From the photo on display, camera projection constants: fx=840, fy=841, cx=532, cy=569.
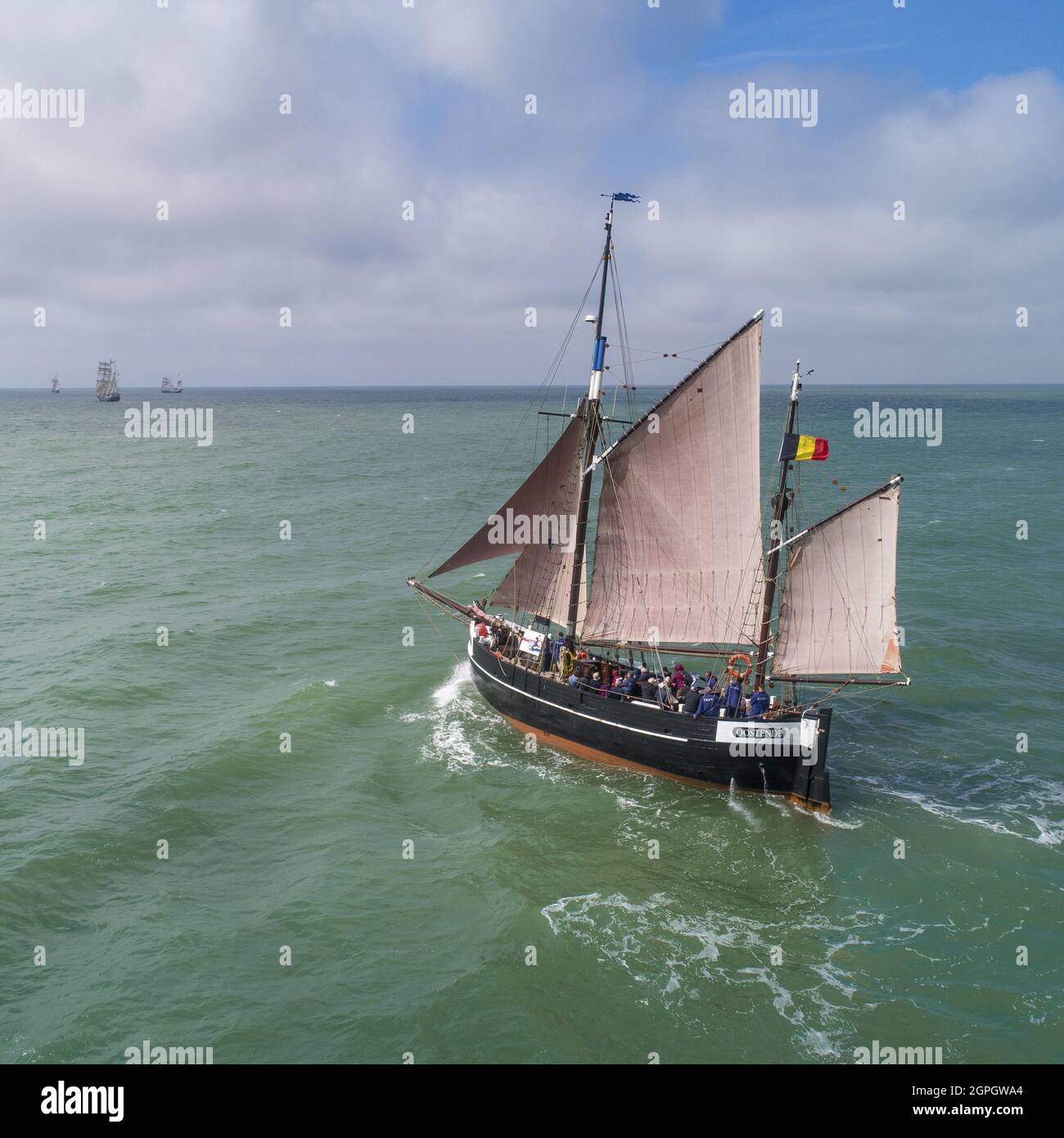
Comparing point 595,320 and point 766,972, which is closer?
point 766,972

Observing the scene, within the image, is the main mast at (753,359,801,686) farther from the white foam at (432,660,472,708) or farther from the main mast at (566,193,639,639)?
the white foam at (432,660,472,708)

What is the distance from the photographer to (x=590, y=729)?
2834 cm

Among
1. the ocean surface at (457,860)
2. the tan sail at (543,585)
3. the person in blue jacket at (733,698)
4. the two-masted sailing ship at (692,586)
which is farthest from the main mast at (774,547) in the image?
the tan sail at (543,585)

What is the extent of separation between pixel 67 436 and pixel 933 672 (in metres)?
137

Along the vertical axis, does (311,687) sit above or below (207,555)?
below

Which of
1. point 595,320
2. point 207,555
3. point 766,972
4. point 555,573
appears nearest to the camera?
point 766,972

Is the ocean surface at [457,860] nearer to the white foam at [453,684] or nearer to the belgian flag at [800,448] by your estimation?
the white foam at [453,684]

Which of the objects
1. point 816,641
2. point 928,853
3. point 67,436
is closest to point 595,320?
point 816,641

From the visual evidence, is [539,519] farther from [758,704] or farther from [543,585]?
[758,704]

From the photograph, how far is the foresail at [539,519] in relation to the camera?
31.5 meters

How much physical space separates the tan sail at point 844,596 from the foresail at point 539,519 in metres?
8.62

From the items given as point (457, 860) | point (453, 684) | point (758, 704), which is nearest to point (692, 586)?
point (758, 704)

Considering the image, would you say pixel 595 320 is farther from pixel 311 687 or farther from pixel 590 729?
pixel 311 687
